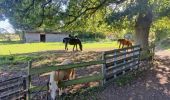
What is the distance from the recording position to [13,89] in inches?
316

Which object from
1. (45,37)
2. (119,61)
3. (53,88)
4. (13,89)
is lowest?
(53,88)

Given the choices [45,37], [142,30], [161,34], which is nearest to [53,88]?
[142,30]

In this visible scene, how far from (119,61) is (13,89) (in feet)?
18.8

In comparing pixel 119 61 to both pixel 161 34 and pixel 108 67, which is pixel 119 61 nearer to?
pixel 108 67

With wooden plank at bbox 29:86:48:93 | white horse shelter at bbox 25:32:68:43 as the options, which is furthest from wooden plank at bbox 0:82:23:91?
white horse shelter at bbox 25:32:68:43

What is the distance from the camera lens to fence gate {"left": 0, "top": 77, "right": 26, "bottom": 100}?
25.6ft

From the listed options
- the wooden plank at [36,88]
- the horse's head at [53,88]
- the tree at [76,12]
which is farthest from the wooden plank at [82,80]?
the tree at [76,12]

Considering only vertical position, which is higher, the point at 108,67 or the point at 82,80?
the point at 108,67

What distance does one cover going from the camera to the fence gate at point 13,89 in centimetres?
780

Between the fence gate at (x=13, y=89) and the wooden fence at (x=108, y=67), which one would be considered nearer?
the fence gate at (x=13, y=89)

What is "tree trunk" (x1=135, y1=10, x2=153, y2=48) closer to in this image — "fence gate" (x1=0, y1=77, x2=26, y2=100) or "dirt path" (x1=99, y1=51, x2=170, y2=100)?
"dirt path" (x1=99, y1=51, x2=170, y2=100)

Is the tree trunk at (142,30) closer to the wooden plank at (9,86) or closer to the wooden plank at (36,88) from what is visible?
the wooden plank at (36,88)

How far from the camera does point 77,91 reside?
10078 mm

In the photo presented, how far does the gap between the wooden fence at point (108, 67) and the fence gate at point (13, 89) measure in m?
0.04
